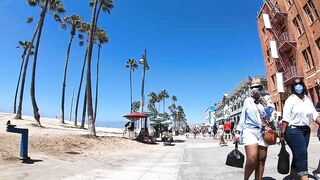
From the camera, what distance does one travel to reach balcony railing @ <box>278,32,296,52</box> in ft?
106

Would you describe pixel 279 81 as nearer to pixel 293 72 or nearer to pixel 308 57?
pixel 293 72

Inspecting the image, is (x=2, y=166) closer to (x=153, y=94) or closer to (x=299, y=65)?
(x=299, y=65)

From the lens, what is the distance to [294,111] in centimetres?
611

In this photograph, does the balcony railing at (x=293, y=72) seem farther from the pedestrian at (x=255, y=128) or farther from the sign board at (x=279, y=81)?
the pedestrian at (x=255, y=128)

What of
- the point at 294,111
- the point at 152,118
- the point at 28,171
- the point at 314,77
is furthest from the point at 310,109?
the point at 152,118

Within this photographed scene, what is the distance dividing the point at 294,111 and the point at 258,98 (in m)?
0.62

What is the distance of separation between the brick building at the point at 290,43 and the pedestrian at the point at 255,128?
854 inches

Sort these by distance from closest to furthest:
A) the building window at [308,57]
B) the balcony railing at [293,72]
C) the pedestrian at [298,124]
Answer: the pedestrian at [298,124] < the building window at [308,57] < the balcony railing at [293,72]

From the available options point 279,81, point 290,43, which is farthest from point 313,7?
point 279,81

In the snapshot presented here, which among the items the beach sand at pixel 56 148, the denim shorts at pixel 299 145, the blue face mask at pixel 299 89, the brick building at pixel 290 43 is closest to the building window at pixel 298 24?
the brick building at pixel 290 43

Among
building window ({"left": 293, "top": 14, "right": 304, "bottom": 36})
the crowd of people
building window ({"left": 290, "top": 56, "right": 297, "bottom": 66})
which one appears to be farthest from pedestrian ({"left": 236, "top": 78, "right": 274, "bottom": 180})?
building window ({"left": 290, "top": 56, "right": 297, "bottom": 66})

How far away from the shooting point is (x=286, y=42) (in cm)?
3219

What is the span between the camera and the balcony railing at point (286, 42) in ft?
106

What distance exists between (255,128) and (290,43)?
93.6 feet
